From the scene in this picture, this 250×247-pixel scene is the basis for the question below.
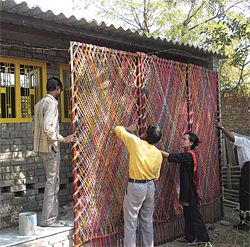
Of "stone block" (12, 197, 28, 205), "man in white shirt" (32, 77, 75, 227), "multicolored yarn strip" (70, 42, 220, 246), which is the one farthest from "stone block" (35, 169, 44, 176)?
"multicolored yarn strip" (70, 42, 220, 246)

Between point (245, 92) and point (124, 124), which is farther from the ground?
point (245, 92)

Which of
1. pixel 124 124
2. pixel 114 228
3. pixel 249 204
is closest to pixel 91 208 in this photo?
pixel 114 228

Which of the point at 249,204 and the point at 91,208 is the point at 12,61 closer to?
the point at 91,208

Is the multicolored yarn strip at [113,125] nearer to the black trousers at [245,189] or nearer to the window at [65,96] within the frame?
the black trousers at [245,189]

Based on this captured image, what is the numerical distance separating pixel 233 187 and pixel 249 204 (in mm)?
2116

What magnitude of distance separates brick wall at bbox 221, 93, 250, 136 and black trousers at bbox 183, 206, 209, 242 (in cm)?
559

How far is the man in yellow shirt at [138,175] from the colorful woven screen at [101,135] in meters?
0.23

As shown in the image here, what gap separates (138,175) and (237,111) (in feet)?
22.0

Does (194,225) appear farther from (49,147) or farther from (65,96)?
(65,96)

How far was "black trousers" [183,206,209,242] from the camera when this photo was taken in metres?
4.82

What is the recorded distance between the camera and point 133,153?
399 centimetres

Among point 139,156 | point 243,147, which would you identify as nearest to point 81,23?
point 139,156

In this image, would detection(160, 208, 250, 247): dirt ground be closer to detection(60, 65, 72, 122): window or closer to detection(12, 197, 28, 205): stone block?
detection(12, 197, 28, 205): stone block

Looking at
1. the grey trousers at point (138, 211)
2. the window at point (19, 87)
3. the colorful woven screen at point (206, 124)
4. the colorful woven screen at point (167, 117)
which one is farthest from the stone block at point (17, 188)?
the colorful woven screen at point (206, 124)
